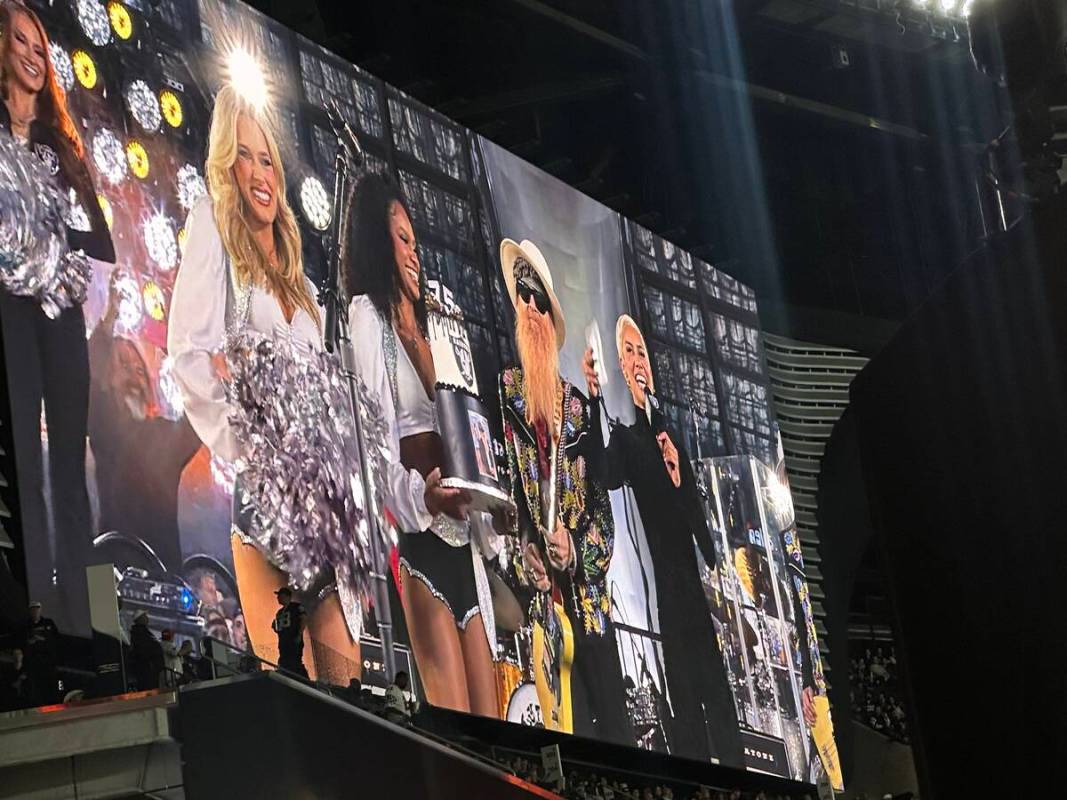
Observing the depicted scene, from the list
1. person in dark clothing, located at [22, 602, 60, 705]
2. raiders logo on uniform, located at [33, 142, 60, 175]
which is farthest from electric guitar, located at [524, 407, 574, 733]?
person in dark clothing, located at [22, 602, 60, 705]

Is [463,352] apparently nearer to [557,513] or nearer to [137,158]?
[557,513]

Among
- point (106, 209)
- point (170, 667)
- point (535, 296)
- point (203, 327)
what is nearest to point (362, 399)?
point (203, 327)

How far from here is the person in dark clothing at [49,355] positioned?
37.8 ft

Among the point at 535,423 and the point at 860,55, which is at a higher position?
the point at 860,55

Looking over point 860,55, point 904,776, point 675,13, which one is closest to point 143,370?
point 675,13

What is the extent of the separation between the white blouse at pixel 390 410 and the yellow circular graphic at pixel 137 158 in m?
2.89

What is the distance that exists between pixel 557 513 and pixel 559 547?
41 centimetres

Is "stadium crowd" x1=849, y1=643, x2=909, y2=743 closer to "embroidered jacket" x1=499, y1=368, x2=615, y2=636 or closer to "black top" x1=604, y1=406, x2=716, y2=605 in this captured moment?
"black top" x1=604, y1=406, x2=716, y2=605

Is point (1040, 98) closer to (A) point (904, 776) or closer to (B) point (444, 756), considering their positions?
(B) point (444, 756)

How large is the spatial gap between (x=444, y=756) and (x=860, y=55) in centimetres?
1834

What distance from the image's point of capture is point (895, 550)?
17.8ft

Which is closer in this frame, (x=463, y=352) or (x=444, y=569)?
(x=444, y=569)

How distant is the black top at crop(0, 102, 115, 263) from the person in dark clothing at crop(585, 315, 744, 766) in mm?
8435

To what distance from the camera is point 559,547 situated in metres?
18.0
